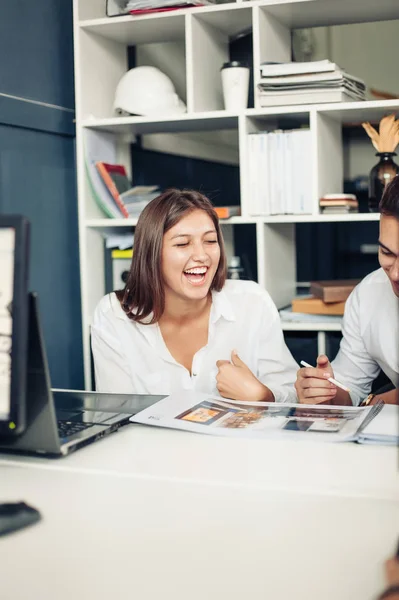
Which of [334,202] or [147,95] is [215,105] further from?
[334,202]

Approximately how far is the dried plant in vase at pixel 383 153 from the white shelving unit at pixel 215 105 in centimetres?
6

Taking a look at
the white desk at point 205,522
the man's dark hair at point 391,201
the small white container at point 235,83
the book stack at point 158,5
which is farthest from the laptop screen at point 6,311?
the book stack at point 158,5

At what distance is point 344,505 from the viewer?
0.98 metres

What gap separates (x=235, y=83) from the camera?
2672 mm

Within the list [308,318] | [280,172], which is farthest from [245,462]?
[280,172]

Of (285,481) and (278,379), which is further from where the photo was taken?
(278,379)

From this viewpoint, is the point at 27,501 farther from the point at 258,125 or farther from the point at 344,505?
the point at 258,125

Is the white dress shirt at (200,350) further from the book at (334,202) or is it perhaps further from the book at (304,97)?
the book at (304,97)

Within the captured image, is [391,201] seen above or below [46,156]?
below

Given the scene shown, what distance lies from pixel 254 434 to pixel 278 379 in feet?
2.60

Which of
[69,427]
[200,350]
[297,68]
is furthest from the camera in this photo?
[297,68]

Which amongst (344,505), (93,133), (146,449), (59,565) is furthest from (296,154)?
(59,565)

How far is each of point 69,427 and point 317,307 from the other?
1.48m

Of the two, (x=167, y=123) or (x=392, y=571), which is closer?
(x=392, y=571)
